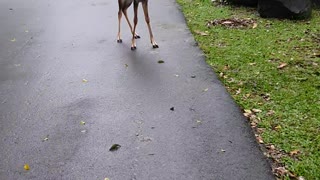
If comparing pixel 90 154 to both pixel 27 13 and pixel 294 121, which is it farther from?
pixel 27 13

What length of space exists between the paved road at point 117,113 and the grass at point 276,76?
0.69 ft

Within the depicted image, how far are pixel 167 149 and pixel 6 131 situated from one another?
2048 mm

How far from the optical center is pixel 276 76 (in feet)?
20.2

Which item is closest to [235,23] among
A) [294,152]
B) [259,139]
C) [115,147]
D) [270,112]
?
[270,112]

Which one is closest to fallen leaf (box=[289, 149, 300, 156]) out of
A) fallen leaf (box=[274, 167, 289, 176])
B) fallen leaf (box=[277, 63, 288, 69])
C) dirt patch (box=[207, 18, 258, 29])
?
fallen leaf (box=[274, 167, 289, 176])

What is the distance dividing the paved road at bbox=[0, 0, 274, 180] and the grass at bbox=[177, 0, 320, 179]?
0.21 m

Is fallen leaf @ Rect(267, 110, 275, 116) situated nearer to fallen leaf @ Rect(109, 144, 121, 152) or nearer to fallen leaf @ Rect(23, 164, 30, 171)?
fallen leaf @ Rect(109, 144, 121, 152)

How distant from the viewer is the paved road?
413cm

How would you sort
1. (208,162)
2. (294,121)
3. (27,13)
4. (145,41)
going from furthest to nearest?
(27,13)
(145,41)
(294,121)
(208,162)

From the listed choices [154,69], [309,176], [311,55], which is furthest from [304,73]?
[309,176]

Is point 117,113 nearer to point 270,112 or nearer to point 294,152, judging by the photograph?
point 270,112

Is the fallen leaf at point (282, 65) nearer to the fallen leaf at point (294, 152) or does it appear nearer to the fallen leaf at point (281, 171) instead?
the fallen leaf at point (294, 152)

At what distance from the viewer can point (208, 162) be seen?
413 cm

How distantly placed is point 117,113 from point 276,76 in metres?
2.48
